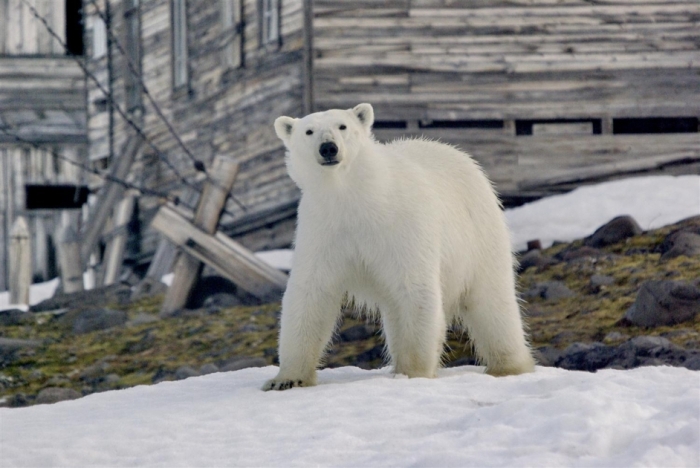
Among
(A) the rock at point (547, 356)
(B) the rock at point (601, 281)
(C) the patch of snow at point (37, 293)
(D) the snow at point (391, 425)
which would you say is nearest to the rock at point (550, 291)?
(B) the rock at point (601, 281)

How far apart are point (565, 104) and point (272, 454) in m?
10.3

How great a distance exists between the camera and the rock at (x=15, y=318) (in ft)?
40.8

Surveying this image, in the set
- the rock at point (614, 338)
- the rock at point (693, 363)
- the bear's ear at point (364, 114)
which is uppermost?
the bear's ear at point (364, 114)

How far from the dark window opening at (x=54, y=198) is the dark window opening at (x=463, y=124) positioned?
8.21 meters

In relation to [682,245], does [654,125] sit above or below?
above

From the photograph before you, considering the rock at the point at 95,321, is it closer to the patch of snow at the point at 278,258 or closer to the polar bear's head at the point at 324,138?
the patch of snow at the point at 278,258

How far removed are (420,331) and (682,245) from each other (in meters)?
5.23

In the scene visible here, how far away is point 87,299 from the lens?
13383 millimetres

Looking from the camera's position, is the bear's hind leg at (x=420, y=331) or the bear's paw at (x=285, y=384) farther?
the bear's paw at (x=285, y=384)

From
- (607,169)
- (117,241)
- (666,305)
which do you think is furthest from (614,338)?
(117,241)

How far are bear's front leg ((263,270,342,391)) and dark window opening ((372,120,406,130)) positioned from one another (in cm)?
815

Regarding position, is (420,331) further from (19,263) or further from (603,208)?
(19,263)

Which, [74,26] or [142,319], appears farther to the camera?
[74,26]

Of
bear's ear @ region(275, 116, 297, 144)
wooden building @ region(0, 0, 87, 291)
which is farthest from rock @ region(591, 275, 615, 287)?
wooden building @ region(0, 0, 87, 291)
